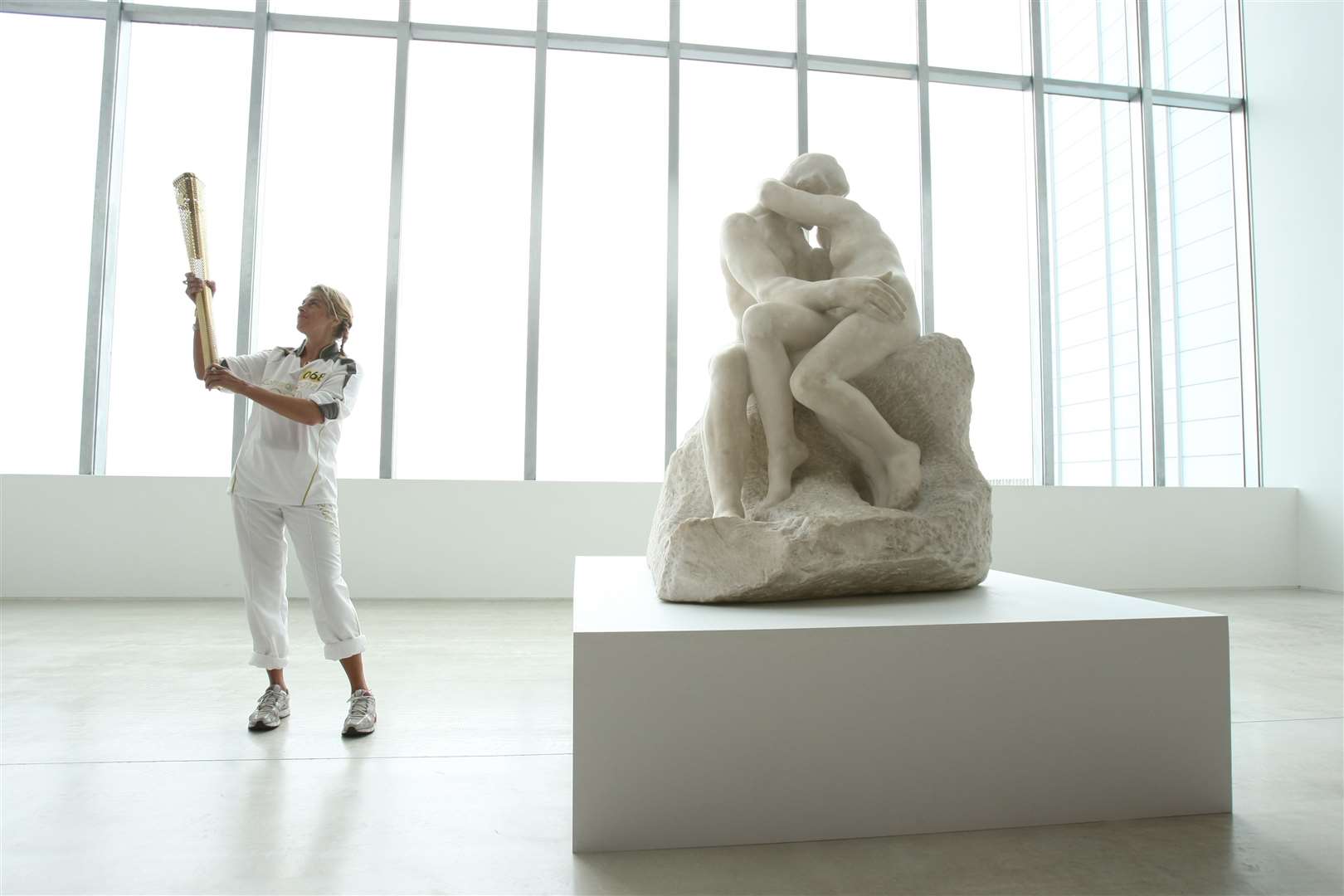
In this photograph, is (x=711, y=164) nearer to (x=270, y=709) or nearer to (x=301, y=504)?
(x=301, y=504)

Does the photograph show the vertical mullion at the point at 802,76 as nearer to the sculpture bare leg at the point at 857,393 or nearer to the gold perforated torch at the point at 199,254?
the sculpture bare leg at the point at 857,393

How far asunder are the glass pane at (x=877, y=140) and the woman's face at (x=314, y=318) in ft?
13.5

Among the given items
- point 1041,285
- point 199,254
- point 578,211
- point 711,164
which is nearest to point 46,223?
point 578,211

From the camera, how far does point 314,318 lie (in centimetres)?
238

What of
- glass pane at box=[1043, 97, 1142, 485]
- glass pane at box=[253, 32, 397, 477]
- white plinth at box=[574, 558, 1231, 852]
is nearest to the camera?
white plinth at box=[574, 558, 1231, 852]

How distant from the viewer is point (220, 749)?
213 centimetres

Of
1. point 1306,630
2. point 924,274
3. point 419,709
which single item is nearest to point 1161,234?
point 924,274

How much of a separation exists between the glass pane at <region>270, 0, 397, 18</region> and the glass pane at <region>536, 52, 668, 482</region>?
1.05 m

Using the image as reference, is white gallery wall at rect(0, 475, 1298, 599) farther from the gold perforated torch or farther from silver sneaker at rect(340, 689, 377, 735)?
the gold perforated torch

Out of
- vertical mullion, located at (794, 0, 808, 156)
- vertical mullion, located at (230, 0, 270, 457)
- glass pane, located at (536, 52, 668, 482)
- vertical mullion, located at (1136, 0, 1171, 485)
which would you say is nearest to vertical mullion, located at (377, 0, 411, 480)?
vertical mullion, located at (230, 0, 270, 457)

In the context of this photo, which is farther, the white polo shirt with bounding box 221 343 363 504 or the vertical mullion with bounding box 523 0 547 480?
the vertical mullion with bounding box 523 0 547 480

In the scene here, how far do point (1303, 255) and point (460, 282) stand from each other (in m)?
5.55

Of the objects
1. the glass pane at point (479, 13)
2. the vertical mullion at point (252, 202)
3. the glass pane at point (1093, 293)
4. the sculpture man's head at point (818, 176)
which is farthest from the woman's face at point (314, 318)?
the glass pane at point (1093, 293)

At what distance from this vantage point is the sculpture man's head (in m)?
2.66
